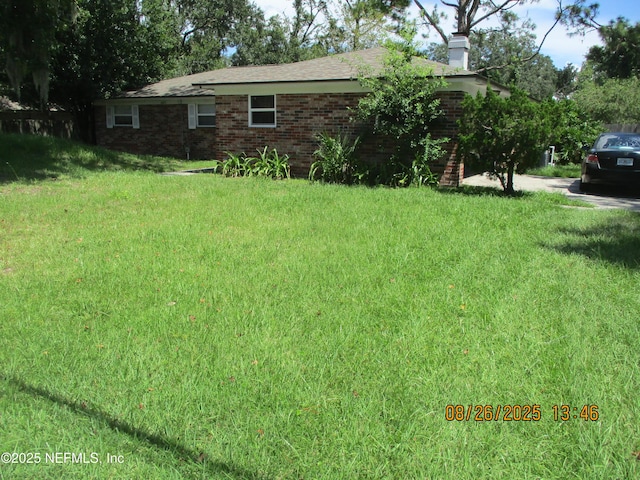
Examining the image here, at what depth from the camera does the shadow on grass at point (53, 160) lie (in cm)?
1298

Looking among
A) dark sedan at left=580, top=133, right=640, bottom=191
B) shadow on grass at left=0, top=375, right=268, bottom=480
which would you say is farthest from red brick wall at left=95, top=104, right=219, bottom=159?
shadow on grass at left=0, top=375, right=268, bottom=480

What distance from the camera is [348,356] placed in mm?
3625

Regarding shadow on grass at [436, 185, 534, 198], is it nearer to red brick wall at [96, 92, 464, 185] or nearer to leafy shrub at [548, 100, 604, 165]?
red brick wall at [96, 92, 464, 185]

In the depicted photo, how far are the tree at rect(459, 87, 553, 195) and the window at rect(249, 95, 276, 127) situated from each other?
6.49 meters

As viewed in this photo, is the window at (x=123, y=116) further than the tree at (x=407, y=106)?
Yes

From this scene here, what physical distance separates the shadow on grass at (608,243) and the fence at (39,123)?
2033cm

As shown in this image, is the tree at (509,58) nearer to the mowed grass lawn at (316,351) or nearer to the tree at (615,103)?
the tree at (615,103)

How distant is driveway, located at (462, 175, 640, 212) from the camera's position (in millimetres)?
11148

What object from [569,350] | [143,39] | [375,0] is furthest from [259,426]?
[375,0]

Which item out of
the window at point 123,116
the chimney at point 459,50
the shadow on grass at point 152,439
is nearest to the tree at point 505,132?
the chimney at point 459,50

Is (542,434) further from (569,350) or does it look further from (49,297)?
(49,297)

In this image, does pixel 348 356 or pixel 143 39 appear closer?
pixel 348 356

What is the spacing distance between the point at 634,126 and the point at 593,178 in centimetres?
1550

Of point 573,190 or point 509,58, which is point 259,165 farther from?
point 509,58
